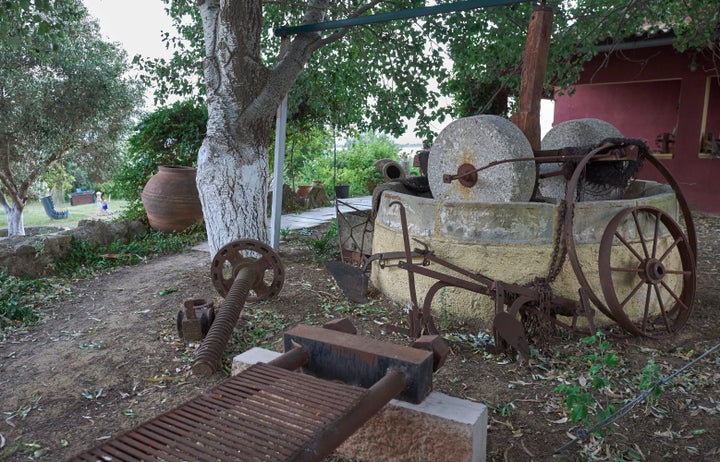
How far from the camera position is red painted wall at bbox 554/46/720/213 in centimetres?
898

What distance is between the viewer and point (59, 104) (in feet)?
37.0

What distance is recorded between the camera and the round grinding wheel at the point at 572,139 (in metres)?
5.10

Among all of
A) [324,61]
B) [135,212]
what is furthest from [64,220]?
[324,61]

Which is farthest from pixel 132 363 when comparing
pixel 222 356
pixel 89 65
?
pixel 89 65

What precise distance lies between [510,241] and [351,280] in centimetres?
126

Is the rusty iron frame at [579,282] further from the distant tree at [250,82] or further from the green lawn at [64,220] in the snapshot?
the green lawn at [64,220]

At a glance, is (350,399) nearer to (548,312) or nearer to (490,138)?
(548,312)

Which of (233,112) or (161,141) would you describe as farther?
(161,141)

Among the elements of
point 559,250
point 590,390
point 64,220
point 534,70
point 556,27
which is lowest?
point 64,220

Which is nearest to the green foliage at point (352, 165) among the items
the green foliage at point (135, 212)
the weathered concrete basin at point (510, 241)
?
the green foliage at point (135, 212)

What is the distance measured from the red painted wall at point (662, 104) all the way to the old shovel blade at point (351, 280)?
17.5 ft

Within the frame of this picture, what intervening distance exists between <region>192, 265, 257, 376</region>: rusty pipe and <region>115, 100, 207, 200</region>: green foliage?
17.4 ft

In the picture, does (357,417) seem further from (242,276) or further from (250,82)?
(250,82)

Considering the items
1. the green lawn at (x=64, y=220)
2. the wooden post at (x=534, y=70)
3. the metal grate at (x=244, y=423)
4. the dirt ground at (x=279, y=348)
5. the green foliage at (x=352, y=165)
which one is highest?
the wooden post at (x=534, y=70)
